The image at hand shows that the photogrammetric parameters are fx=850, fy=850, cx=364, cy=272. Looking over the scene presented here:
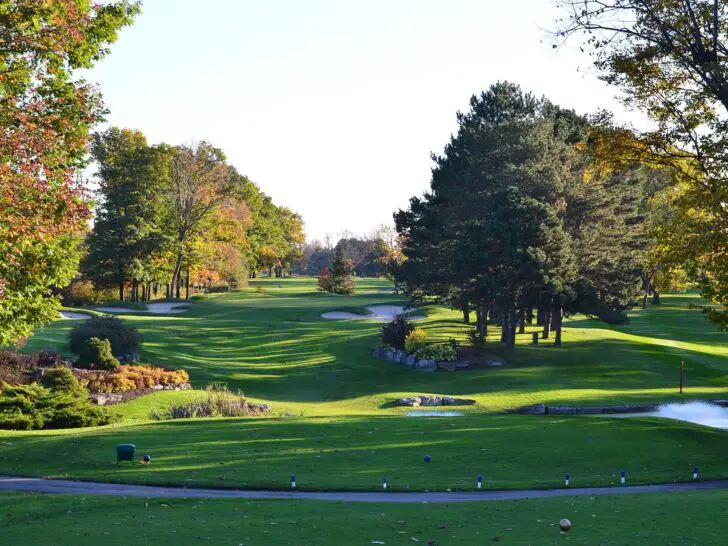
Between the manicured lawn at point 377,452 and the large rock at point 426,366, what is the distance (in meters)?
17.6

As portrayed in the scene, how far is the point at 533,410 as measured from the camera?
116 feet

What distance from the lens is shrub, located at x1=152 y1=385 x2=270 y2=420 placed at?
3180cm

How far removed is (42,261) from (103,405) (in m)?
12.0

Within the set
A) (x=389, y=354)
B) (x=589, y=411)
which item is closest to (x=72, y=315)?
(x=389, y=354)

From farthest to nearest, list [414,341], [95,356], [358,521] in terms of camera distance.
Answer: [414,341] < [95,356] < [358,521]

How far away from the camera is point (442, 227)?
60219 millimetres

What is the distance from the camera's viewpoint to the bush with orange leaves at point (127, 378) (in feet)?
113

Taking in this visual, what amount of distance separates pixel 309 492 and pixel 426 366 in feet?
93.3

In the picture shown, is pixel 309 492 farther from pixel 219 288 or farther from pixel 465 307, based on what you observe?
pixel 219 288

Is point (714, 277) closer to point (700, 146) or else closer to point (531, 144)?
point (700, 146)

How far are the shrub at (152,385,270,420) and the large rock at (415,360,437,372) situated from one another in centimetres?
1461

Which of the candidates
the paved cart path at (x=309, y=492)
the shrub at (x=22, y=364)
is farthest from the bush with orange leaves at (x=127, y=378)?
the paved cart path at (x=309, y=492)

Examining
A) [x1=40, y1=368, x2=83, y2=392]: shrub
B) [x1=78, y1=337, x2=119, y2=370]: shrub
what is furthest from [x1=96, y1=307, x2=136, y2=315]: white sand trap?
[x1=40, y1=368, x2=83, y2=392]: shrub

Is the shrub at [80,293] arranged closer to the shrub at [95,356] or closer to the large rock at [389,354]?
the large rock at [389,354]
